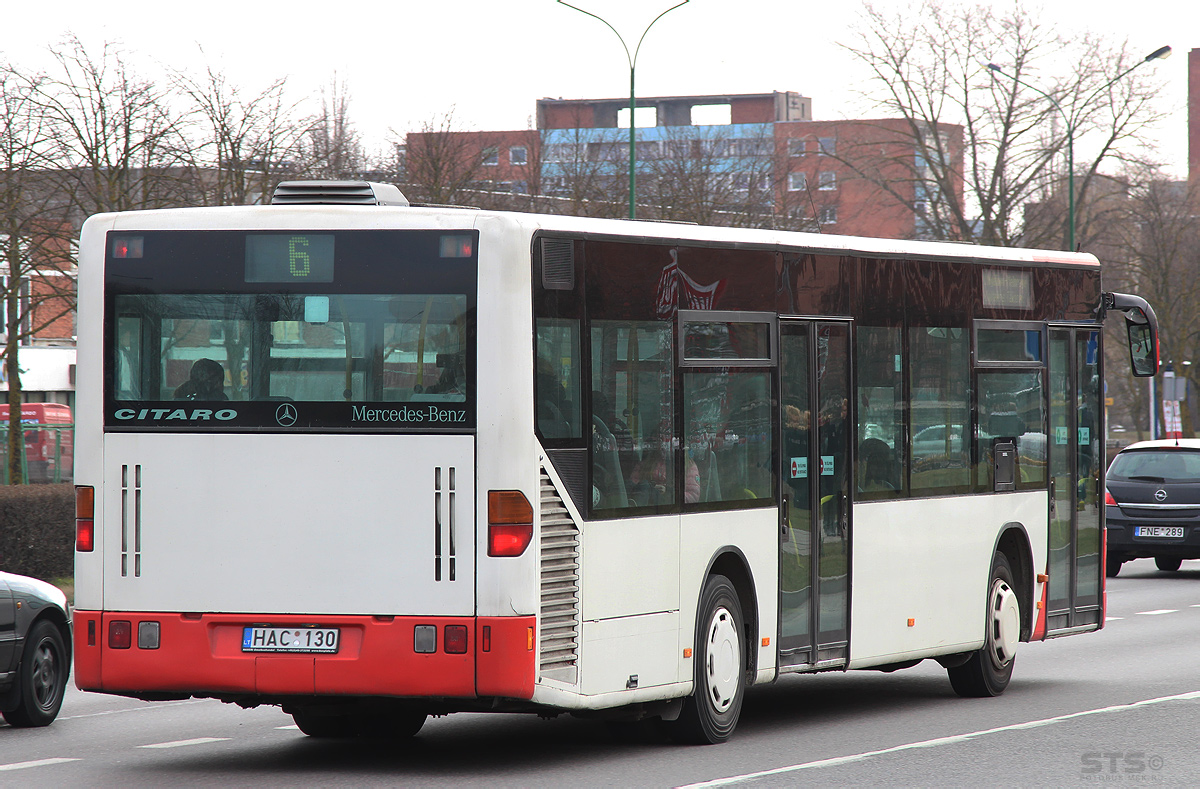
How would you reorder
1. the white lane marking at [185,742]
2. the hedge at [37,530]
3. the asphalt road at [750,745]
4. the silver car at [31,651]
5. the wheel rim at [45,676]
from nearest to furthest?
the asphalt road at [750,745] → the white lane marking at [185,742] → the silver car at [31,651] → the wheel rim at [45,676] → the hedge at [37,530]

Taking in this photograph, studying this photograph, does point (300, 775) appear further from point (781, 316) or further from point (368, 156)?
point (368, 156)

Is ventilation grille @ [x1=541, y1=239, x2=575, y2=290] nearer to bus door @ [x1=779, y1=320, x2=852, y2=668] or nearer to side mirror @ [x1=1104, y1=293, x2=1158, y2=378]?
bus door @ [x1=779, y1=320, x2=852, y2=668]

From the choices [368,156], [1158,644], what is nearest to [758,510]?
[1158,644]

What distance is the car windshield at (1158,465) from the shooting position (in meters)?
23.5

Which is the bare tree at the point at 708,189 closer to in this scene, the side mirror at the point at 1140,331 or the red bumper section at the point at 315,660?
the side mirror at the point at 1140,331

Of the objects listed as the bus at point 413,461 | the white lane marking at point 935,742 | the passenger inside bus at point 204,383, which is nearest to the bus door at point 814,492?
the bus at point 413,461

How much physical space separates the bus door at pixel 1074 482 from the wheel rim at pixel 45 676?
6812 millimetres

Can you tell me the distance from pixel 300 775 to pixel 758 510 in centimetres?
292

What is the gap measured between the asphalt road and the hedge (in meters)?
7.75

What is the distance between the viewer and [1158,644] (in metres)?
15.7

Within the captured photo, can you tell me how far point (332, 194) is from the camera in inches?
342

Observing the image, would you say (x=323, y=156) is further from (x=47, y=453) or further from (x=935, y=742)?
(x=935, y=742)

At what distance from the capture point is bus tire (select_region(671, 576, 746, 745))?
930cm

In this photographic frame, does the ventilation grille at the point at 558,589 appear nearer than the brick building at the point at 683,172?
Yes
